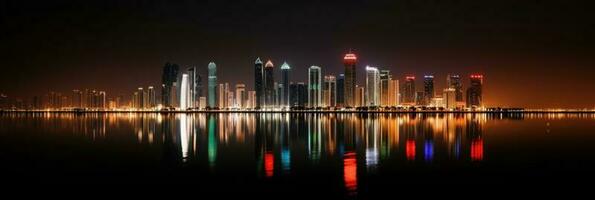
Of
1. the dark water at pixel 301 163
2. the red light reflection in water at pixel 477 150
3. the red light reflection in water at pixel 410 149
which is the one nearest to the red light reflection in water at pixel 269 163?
the dark water at pixel 301 163

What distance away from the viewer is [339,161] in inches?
834

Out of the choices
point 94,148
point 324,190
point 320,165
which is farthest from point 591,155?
point 94,148

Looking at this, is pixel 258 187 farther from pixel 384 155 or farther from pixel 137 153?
pixel 137 153

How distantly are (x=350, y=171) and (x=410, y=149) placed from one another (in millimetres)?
A: 8852

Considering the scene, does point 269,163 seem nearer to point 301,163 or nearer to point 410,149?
point 301,163

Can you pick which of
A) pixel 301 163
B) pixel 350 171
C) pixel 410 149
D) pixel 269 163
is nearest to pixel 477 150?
pixel 410 149

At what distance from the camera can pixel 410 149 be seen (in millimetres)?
26266

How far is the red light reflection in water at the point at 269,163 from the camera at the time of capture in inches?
713

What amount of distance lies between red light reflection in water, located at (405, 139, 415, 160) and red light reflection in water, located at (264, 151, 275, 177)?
574 centimetres

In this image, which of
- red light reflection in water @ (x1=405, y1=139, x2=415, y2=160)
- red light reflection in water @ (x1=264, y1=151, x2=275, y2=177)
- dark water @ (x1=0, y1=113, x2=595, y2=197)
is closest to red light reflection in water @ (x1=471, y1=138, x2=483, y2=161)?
dark water @ (x1=0, y1=113, x2=595, y2=197)

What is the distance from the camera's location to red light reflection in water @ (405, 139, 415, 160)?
23.1 m

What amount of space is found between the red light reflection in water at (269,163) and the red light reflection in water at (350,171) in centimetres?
252

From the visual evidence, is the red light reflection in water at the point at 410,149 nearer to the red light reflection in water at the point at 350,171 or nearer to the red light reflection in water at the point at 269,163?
the red light reflection in water at the point at 350,171

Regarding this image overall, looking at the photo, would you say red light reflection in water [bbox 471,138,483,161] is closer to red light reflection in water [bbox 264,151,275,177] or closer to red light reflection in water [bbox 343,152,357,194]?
red light reflection in water [bbox 343,152,357,194]
